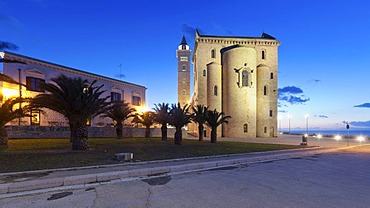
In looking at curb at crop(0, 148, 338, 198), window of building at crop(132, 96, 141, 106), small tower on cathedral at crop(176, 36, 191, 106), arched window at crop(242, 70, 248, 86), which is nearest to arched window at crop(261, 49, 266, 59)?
arched window at crop(242, 70, 248, 86)

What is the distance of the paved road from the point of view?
5191 millimetres

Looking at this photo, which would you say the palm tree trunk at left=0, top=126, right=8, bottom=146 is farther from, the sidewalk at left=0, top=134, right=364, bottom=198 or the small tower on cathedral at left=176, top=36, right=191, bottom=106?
the small tower on cathedral at left=176, top=36, right=191, bottom=106

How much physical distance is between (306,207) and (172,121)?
16784 mm

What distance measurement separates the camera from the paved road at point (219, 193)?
5.19 metres

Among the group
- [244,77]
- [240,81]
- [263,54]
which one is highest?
[263,54]

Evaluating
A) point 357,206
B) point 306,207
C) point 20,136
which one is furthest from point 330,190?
point 20,136

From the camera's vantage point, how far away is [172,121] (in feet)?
69.9

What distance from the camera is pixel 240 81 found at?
40312mm

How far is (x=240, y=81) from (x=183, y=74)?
3603 cm

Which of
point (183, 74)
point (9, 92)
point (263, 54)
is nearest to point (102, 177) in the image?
point (9, 92)

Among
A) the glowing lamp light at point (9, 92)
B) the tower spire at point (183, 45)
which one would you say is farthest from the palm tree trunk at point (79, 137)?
the tower spire at point (183, 45)

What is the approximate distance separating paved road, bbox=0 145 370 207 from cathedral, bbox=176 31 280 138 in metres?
32.4

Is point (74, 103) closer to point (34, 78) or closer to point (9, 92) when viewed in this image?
point (9, 92)

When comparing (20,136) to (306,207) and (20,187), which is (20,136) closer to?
(20,187)
